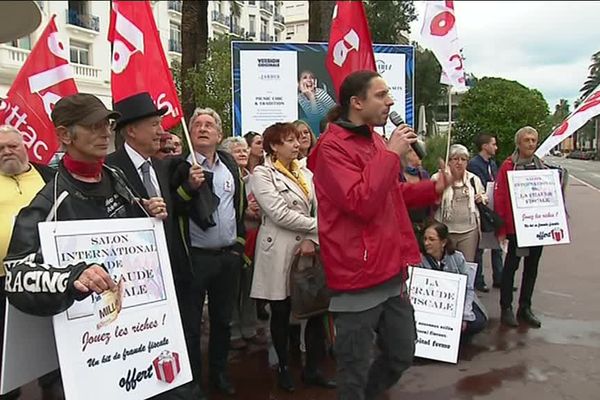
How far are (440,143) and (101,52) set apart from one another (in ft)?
50.9

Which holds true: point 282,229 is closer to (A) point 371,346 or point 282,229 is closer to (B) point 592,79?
(A) point 371,346

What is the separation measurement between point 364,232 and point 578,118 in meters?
2.74

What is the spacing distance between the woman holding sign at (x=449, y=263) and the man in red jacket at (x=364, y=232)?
1980mm

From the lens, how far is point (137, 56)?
332cm

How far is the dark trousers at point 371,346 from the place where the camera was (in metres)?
3.19

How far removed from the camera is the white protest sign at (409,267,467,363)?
4.97 metres

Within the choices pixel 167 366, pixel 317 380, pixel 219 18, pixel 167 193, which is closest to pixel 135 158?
pixel 167 193

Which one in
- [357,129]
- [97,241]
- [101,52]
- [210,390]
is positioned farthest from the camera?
[101,52]

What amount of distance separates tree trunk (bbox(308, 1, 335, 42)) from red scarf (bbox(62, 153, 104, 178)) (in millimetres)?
9623

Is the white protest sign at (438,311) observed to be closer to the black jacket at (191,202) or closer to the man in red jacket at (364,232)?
the man in red jacket at (364,232)

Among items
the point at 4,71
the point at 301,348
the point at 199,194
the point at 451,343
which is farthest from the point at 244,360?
Answer: the point at 4,71

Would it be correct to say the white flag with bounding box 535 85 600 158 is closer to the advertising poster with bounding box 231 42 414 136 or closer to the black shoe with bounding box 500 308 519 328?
the black shoe with bounding box 500 308 519 328

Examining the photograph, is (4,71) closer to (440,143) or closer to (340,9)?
(440,143)

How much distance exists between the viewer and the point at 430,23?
4699 millimetres
